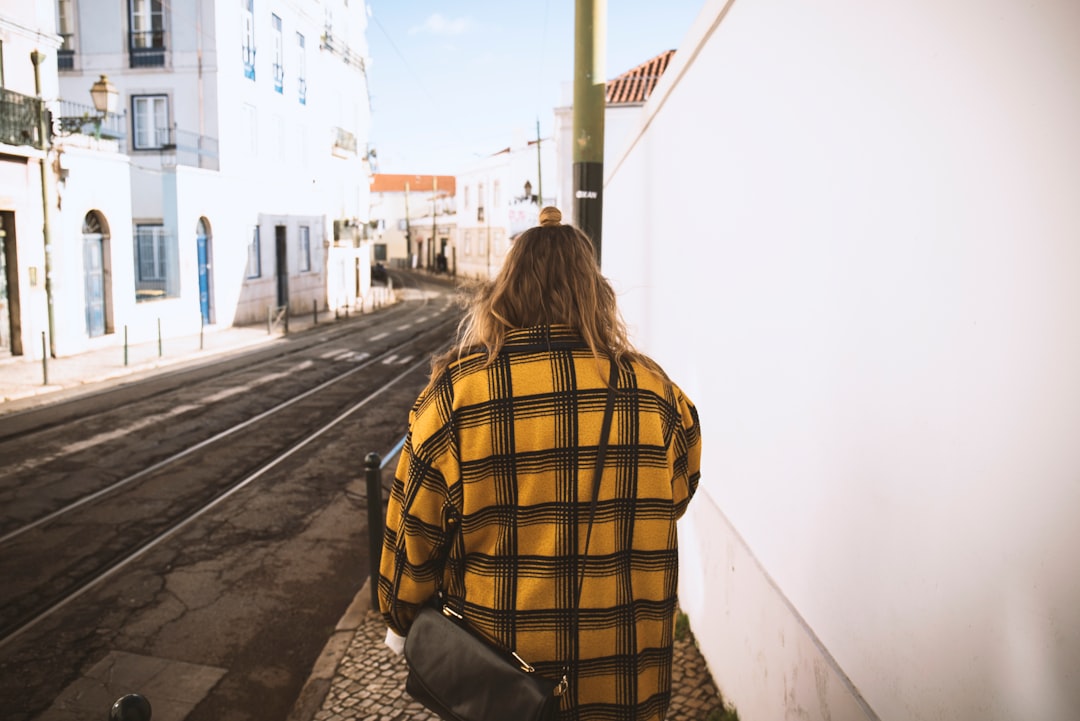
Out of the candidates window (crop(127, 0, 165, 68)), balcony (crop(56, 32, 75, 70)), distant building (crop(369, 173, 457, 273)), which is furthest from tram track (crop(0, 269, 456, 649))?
distant building (crop(369, 173, 457, 273))

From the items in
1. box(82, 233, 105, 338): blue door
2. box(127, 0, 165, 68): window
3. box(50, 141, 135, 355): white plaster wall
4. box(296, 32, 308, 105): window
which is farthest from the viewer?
box(296, 32, 308, 105): window

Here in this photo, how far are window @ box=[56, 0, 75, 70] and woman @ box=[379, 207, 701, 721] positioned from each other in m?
26.4

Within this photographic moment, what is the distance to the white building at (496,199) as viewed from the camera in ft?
150

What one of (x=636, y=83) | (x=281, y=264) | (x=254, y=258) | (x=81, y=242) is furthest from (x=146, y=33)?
(x=636, y=83)

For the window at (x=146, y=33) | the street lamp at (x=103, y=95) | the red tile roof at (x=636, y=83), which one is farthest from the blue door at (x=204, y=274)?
the red tile roof at (x=636, y=83)

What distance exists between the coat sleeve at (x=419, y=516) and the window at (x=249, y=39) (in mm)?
25780

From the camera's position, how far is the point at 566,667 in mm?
1936

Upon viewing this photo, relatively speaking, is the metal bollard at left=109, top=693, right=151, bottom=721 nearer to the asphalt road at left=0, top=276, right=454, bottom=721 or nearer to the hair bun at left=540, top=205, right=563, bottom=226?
the hair bun at left=540, top=205, right=563, bottom=226

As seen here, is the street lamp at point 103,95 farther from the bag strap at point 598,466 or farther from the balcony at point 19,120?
the bag strap at point 598,466

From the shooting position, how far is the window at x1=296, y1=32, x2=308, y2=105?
2819 cm

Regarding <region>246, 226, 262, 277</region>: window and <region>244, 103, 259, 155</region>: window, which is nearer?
<region>244, 103, 259, 155</region>: window

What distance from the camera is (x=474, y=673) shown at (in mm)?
1847

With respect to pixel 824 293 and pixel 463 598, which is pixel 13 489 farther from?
Answer: pixel 824 293

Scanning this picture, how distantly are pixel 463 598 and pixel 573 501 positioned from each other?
15.3 inches
